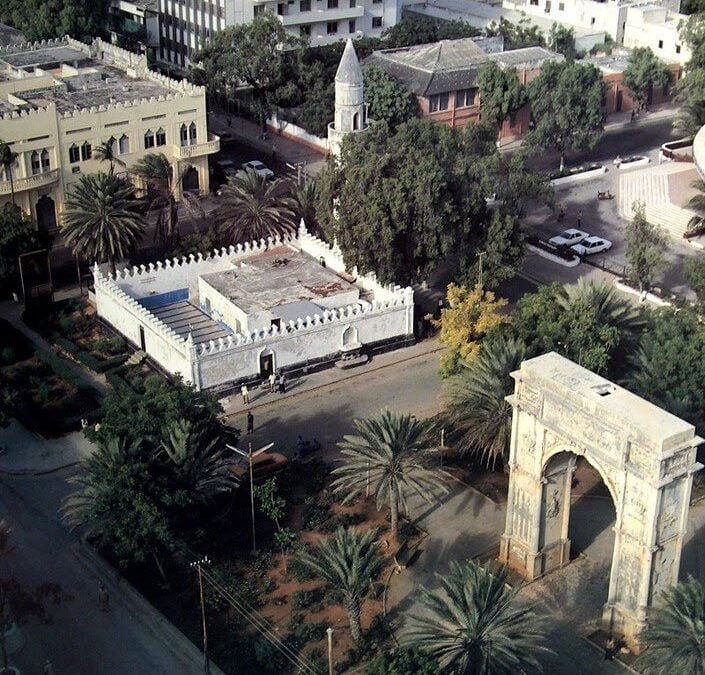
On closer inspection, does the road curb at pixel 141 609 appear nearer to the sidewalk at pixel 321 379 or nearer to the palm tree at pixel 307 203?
the sidewalk at pixel 321 379

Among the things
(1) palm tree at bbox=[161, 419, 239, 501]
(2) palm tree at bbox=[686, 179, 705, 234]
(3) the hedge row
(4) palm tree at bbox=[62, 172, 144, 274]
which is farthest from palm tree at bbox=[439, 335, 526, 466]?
(2) palm tree at bbox=[686, 179, 705, 234]

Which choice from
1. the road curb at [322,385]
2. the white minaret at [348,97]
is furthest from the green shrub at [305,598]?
the white minaret at [348,97]

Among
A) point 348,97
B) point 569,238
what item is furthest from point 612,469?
point 569,238

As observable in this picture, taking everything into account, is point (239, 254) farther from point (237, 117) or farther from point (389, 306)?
point (237, 117)

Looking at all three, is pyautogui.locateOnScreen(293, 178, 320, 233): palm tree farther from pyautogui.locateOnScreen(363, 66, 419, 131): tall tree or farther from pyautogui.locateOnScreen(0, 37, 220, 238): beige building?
pyautogui.locateOnScreen(363, 66, 419, 131): tall tree

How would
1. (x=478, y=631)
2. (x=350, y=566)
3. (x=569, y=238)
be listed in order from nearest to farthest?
(x=478, y=631) → (x=350, y=566) → (x=569, y=238)

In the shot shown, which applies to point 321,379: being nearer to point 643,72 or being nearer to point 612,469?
point 612,469
